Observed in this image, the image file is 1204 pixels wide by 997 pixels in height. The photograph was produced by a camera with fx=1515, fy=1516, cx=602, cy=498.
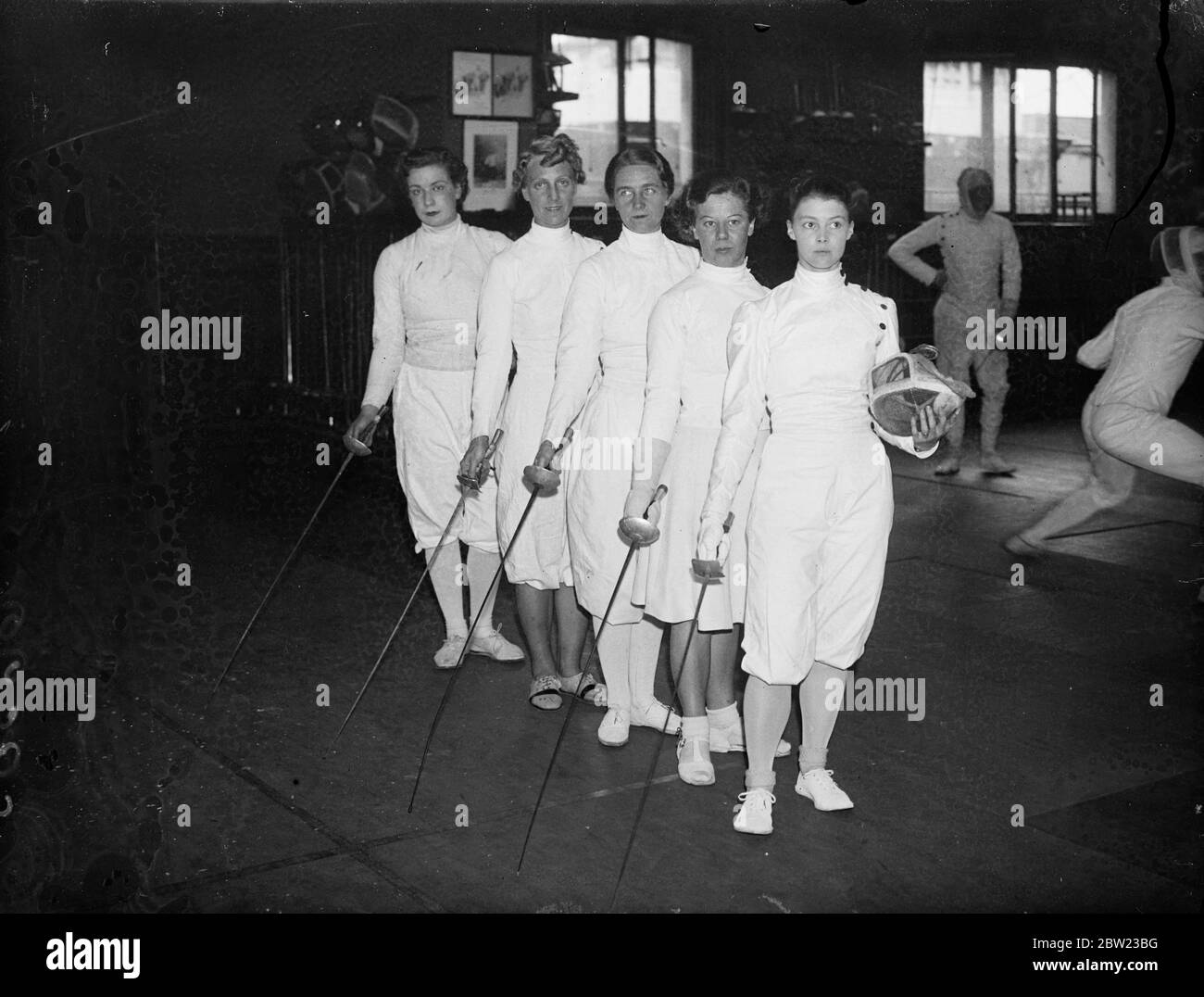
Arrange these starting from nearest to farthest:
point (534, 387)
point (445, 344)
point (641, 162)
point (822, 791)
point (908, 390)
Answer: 1. point (908, 390)
2. point (822, 791)
3. point (641, 162)
4. point (534, 387)
5. point (445, 344)

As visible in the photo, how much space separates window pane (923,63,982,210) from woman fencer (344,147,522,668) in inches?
46.3

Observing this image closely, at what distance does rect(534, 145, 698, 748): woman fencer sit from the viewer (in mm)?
3768

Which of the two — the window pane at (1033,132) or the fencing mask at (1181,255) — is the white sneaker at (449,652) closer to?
the window pane at (1033,132)

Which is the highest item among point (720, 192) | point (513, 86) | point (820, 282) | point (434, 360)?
point (513, 86)

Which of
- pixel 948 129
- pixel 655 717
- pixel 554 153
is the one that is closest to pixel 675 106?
pixel 554 153

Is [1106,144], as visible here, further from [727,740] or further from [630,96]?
[727,740]

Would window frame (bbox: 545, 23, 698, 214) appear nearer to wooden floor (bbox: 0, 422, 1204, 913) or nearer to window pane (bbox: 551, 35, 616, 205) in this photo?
window pane (bbox: 551, 35, 616, 205)

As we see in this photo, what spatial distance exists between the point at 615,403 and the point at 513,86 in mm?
859

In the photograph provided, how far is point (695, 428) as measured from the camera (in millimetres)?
3613

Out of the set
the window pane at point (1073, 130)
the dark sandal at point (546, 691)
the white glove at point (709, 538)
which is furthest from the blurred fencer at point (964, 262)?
the dark sandal at point (546, 691)

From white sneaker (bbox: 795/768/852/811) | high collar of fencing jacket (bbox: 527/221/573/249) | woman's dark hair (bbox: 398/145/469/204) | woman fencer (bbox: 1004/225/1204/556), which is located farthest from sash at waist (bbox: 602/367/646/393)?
woman fencer (bbox: 1004/225/1204/556)

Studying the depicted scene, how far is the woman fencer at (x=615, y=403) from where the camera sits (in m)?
3.77

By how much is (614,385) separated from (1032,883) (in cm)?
154
